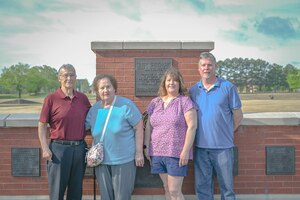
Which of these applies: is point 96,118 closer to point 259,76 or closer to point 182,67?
point 182,67

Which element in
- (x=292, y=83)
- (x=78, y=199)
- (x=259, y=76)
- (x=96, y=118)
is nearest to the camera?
(x=96, y=118)

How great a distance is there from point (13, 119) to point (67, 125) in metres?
1.47

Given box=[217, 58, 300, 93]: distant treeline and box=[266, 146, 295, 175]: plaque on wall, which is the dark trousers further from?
box=[217, 58, 300, 93]: distant treeline

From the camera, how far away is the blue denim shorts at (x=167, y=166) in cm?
385

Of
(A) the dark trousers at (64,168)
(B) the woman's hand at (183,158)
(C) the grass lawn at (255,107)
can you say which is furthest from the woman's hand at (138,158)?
(C) the grass lawn at (255,107)

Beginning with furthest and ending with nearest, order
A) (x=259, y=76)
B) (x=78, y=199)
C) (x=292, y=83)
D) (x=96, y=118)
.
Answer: (x=292, y=83)
(x=259, y=76)
(x=78, y=199)
(x=96, y=118)

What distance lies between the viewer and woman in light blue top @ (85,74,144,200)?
384 centimetres

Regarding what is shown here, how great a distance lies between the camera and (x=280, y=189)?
5078 mm

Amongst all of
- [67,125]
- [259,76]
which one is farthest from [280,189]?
[259,76]

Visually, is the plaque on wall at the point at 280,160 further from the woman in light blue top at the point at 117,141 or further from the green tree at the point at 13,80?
the green tree at the point at 13,80

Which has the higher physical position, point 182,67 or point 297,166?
point 182,67

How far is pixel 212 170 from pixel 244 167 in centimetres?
94

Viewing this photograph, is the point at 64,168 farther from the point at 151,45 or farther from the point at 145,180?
the point at 151,45

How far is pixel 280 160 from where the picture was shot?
16.5 ft
